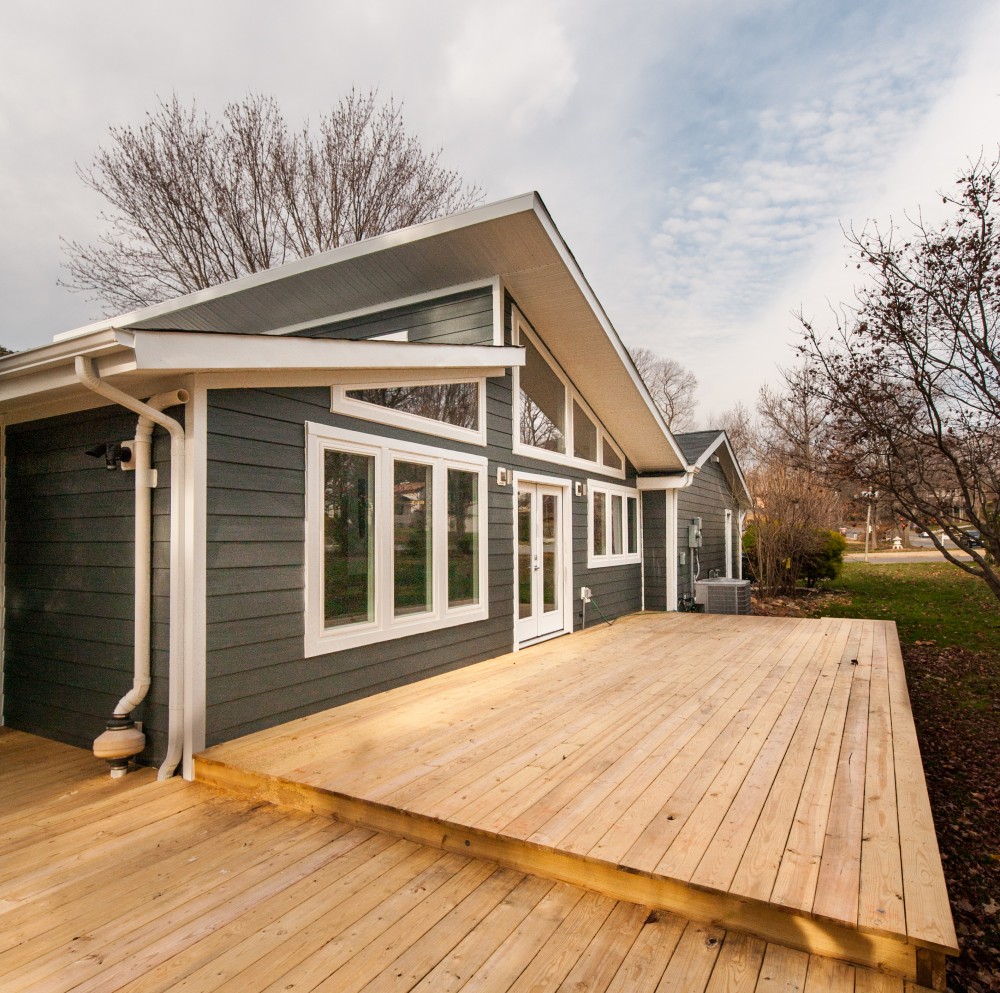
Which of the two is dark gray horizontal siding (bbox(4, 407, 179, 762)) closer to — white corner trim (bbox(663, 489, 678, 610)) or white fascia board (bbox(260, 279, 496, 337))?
white fascia board (bbox(260, 279, 496, 337))

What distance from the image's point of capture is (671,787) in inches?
110

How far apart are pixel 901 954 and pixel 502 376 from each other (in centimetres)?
512

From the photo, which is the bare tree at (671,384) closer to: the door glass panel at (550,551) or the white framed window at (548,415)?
the white framed window at (548,415)

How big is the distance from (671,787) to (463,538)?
9.98ft

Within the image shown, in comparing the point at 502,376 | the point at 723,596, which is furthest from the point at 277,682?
the point at 723,596

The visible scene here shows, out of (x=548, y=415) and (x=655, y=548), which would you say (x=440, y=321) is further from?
(x=655, y=548)

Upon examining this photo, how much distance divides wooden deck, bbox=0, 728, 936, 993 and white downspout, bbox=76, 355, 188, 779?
1.91 ft

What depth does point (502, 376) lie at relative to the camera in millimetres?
6074

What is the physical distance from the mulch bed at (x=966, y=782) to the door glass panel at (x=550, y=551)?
11.8ft

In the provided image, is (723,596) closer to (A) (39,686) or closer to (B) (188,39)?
(A) (39,686)

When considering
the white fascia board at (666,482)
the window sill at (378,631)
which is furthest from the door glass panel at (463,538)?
the white fascia board at (666,482)

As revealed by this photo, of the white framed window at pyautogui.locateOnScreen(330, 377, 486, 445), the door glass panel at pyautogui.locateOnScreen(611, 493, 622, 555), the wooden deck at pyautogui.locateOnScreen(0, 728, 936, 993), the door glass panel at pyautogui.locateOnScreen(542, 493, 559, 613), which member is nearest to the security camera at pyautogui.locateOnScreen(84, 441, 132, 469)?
the white framed window at pyautogui.locateOnScreen(330, 377, 486, 445)

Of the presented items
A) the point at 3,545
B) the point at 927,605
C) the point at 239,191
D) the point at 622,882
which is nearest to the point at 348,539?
the point at 3,545

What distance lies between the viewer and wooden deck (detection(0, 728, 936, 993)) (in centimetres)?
173
